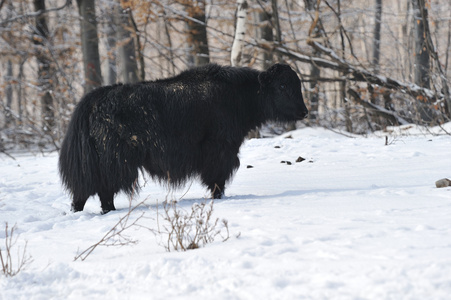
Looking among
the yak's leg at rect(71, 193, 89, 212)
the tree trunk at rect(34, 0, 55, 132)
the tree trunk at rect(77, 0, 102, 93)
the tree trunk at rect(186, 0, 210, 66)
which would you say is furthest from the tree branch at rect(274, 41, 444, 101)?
the tree trunk at rect(34, 0, 55, 132)

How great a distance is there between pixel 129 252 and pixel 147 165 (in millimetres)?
1995

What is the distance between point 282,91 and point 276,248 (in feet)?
9.66

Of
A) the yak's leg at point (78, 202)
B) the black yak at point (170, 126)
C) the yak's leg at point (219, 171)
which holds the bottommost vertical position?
the yak's leg at point (78, 202)

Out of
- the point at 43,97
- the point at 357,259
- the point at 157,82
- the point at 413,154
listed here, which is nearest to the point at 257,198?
the point at 157,82

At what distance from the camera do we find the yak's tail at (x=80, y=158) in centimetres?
486

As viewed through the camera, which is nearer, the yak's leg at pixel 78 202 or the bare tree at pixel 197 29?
the yak's leg at pixel 78 202

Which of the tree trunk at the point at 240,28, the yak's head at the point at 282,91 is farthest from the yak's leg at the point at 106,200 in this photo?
the tree trunk at the point at 240,28

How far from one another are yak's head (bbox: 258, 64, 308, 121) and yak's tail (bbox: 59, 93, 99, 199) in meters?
1.96

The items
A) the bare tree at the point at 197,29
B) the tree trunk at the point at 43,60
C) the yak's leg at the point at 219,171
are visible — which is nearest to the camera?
the yak's leg at the point at 219,171

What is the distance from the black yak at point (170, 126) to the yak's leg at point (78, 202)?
0.03ft

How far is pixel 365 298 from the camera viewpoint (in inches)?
84.3

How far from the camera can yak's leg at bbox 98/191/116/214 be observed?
16.5ft

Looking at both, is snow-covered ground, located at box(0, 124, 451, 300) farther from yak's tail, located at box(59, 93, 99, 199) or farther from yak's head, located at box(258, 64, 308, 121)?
yak's head, located at box(258, 64, 308, 121)

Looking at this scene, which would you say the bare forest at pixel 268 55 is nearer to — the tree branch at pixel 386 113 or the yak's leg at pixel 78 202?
the tree branch at pixel 386 113
